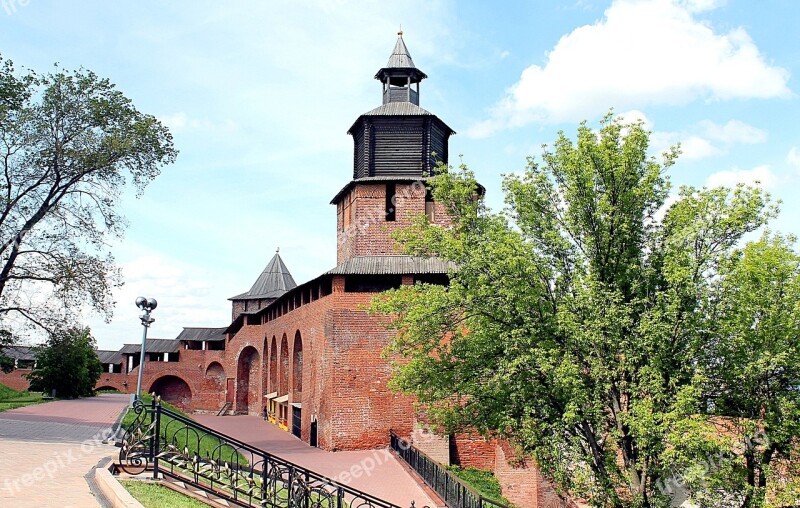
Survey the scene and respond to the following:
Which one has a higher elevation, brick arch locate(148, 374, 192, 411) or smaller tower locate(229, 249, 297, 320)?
smaller tower locate(229, 249, 297, 320)

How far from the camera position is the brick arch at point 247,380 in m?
43.0

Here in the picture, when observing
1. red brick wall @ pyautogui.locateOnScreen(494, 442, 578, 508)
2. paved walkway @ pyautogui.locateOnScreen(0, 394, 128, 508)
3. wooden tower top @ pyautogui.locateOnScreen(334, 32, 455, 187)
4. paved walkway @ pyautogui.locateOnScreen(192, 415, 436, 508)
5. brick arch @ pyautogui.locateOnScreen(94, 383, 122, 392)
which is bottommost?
red brick wall @ pyautogui.locateOnScreen(494, 442, 578, 508)

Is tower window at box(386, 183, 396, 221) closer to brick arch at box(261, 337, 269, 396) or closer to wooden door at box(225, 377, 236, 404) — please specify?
brick arch at box(261, 337, 269, 396)

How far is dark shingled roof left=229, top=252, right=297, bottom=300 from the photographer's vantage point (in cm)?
4891

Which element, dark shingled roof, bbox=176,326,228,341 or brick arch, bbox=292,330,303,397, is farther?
dark shingled roof, bbox=176,326,228,341

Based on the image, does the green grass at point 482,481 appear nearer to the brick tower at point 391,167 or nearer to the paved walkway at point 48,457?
the brick tower at point 391,167

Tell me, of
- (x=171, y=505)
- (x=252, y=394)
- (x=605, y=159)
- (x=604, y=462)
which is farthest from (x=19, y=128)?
(x=252, y=394)

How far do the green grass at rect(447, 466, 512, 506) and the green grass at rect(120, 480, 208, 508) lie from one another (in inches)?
Result: 449

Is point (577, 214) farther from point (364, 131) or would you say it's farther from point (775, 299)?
point (364, 131)

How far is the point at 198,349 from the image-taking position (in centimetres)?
5231

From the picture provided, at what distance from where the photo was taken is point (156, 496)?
27.7ft

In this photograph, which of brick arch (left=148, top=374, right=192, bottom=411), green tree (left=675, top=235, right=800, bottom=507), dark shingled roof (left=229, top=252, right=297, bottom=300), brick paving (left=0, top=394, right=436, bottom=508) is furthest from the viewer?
brick arch (left=148, top=374, right=192, bottom=411)

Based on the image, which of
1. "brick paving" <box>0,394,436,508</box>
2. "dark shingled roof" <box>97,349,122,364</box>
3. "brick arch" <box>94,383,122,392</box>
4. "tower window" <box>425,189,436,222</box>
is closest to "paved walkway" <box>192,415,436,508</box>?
"brick paving" <box>0,394,436,508</box>

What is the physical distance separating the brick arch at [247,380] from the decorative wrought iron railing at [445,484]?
25980mm
